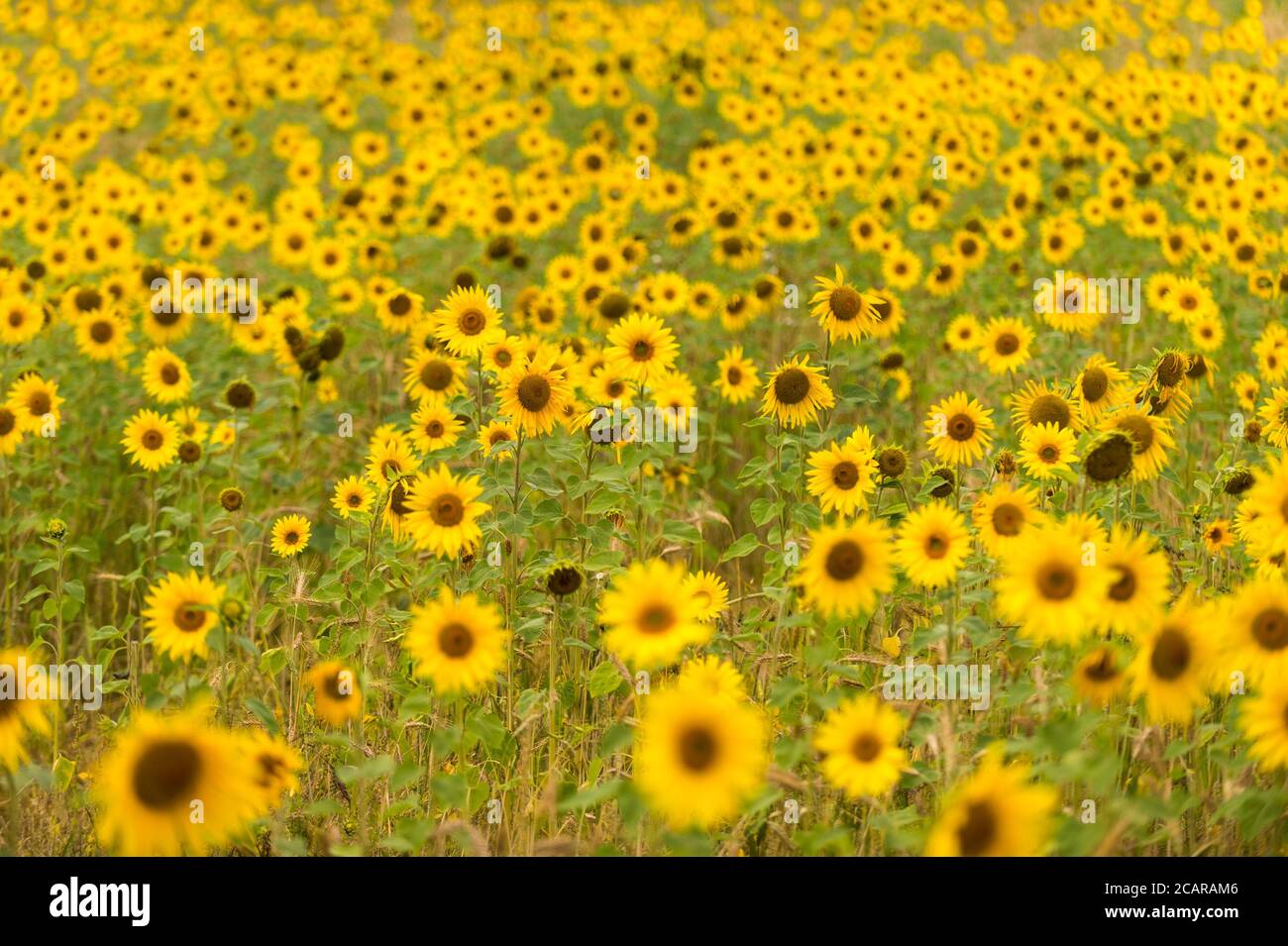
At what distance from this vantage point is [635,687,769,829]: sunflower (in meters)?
2.35

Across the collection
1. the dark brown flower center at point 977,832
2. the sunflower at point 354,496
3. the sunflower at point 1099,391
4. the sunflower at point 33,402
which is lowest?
the dark brown flower center at point 977,832

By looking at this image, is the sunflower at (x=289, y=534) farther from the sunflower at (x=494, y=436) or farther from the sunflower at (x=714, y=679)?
the sunflower at (x=714, y=679)

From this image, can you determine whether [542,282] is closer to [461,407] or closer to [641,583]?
[461,407]

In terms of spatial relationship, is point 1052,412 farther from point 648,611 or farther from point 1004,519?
point 648,611

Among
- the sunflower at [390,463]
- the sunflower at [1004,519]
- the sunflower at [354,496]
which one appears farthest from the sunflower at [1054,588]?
the sunflower at [354,496]

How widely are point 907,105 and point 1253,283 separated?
4214mm

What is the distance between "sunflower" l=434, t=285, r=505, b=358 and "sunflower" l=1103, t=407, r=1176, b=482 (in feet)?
7.41

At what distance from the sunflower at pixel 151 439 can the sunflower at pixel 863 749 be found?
143 inches

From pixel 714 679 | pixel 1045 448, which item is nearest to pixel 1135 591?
pixel 714 679

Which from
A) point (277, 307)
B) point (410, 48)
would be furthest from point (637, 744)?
point (410, 48)

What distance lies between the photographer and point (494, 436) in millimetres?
4262

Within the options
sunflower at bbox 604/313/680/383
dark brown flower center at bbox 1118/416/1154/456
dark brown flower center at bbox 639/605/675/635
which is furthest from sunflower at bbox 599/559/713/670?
sunflower at bbox 604/313/680/383

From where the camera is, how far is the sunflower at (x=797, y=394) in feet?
13.4

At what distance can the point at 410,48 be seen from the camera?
1263 cm
